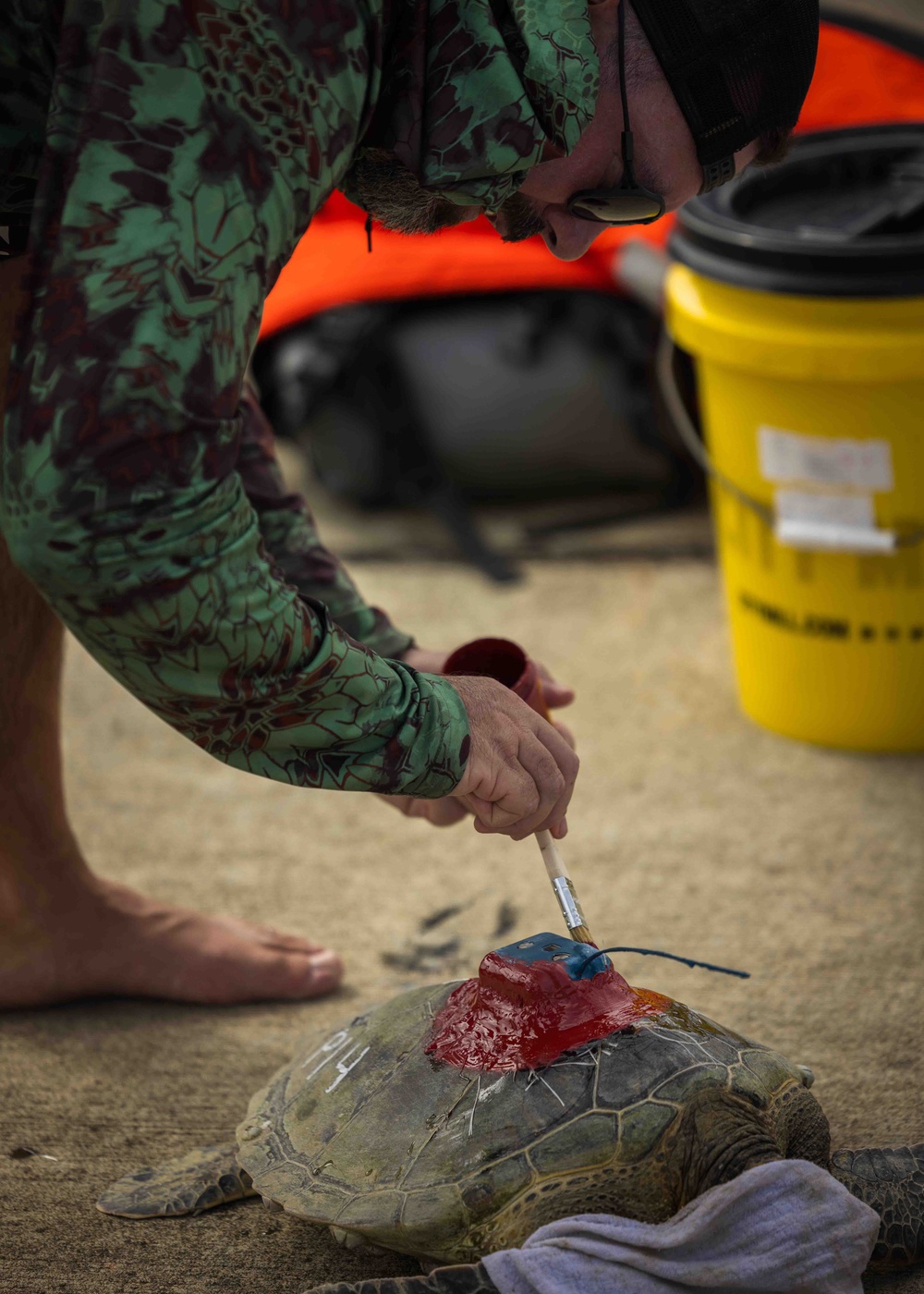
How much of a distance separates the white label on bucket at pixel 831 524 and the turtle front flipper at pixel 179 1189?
3.55 ft

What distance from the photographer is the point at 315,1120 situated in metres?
1.11

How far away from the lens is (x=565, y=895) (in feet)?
3.74

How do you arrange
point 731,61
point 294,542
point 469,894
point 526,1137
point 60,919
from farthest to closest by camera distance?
point 469,894, point 60,919, point 294,542, point 526,1137, point 731,61

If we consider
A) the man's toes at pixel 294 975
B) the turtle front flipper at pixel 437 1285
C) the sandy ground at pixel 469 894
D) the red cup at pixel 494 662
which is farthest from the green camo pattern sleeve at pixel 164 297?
the man's toes at pixel 294 975

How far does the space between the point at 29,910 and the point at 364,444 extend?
4.66 ft

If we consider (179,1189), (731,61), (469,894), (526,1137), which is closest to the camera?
(731,61)

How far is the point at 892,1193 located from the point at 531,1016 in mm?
316

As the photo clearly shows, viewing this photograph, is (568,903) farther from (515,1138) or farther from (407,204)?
(407,204)

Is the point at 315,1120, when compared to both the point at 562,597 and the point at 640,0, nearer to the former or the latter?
the point at 640,0

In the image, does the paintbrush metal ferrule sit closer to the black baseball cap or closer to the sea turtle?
the sea turtle

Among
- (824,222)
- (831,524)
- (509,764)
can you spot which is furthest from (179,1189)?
(824,222)

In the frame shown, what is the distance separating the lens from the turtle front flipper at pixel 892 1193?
1027 millimetres

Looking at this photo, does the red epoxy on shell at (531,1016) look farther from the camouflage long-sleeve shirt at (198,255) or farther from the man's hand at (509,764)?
the camouflage long-sleeve shirt at (198,255)

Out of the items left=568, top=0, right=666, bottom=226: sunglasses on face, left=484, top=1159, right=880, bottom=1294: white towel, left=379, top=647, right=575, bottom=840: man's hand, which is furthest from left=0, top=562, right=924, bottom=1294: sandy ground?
left=568, top=0, right=666, bottom=226: sunglasses on face
